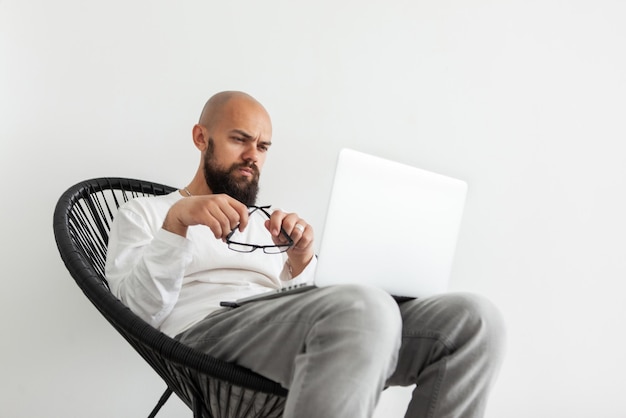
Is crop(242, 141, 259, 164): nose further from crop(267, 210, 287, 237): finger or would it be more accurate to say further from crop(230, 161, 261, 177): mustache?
crop(267, 210, 287, 237): finger

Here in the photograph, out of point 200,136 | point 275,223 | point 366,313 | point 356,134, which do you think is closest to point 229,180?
point 200,136

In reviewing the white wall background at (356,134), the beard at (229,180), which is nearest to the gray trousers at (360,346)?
the beard at (229,180)

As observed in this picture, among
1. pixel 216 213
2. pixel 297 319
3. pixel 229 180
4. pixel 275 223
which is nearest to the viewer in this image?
pixel 297 319

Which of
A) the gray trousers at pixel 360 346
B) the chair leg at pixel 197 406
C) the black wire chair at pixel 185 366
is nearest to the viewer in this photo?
the gray trousers at pixel 360 346

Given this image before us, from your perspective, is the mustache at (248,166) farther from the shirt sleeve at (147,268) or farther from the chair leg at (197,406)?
the chair leg at (197,406)

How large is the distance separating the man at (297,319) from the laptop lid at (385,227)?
59 mm

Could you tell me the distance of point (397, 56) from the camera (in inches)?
83.0

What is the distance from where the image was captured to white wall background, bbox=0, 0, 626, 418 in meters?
1.80

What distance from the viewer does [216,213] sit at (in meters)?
1.11

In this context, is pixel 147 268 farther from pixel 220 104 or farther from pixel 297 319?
pixel 220 104

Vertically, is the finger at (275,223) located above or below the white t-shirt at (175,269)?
above

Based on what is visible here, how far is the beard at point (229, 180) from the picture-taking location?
5.38ft

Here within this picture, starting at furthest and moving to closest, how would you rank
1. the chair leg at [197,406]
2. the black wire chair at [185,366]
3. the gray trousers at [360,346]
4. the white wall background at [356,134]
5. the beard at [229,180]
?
the white wall background at [356,134] < the beard at [229,180] < the chair leg at [197,406] < the black wire chair at [185,366] < the gray trousers at [360,346]

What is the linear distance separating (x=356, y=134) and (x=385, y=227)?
3.37ft
